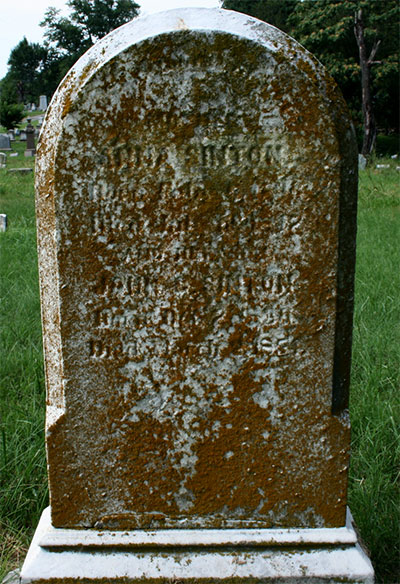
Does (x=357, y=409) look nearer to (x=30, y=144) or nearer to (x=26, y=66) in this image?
(x=30, y=144)

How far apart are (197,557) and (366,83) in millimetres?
17621

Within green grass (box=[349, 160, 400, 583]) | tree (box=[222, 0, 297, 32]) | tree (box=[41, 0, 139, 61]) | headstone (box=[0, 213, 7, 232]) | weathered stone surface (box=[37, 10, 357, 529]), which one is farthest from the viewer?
tree (box=[41, 0, 139, 61])

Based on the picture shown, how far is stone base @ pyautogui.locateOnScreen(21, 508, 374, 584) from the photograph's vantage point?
5.90ft

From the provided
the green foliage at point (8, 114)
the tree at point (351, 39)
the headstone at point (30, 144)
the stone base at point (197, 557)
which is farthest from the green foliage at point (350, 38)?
the stone base at point (197, 557)

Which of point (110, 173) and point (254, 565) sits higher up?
point (110, 173)

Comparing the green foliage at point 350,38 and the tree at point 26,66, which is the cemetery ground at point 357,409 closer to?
the green foliage at point 350,38

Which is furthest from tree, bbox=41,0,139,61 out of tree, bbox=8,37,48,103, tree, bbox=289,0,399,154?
tree, bbox=289,0,399,154

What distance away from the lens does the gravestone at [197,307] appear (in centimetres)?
161

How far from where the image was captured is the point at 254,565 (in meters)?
1.82

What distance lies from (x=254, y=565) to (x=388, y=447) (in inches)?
42.1

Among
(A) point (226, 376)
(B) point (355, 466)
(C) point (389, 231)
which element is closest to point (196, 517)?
(A) point (226, 376)

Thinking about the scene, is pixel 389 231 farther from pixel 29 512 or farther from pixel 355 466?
pixel 29 512

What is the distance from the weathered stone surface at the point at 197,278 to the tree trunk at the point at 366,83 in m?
16.6

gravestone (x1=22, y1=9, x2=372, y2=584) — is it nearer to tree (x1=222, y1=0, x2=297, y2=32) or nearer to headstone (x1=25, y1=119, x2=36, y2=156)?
headstone (x1=25, y1=119, x2=36, y2=156)
